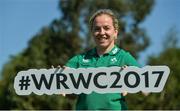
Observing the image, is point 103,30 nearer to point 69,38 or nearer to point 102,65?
point 102,65

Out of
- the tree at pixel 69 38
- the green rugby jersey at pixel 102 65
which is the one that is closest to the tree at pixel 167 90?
the tree at pixel 69 38

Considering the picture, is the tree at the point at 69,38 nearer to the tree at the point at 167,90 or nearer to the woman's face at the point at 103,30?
the tree at the point at 167,90

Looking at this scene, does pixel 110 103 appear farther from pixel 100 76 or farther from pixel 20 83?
pixel 20 83

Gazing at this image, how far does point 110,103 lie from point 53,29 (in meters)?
17.9

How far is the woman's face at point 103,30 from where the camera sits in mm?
2680

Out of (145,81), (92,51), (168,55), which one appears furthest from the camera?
(168,55)

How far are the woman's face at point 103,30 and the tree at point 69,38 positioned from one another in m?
16.0

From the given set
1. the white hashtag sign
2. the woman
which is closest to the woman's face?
the woman

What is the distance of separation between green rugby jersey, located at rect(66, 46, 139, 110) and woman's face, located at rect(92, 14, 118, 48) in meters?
0.07

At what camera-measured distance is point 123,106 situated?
2678 millimetres

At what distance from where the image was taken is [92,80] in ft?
8.09

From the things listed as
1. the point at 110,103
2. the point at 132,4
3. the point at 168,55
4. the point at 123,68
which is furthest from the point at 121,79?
the point at 168,55

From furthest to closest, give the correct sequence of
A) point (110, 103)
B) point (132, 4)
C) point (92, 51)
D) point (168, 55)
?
point (168, 55), point (132, 4), point (92, 51), point (110, 103)

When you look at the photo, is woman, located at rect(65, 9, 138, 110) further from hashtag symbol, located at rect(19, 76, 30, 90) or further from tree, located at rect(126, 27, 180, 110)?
tree, located at rect(126, 27, 180, 110)
